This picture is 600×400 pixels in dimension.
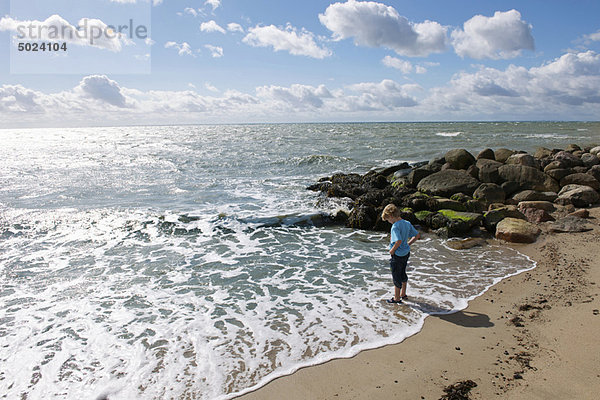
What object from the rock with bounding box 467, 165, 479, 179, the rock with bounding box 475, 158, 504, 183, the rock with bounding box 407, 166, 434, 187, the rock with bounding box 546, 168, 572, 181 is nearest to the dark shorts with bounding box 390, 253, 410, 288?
the rock with bounding box 407, 166, 434, 187

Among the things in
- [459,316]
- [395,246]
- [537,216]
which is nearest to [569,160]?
[537,216]

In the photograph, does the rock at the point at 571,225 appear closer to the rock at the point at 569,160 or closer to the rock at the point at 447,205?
the rock at the point at 447,205

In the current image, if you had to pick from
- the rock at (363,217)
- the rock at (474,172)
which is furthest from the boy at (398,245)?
the rock at (474,172)

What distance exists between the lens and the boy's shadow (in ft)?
16.2

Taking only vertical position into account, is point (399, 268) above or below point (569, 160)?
below

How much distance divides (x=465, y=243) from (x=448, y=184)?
4.49 m

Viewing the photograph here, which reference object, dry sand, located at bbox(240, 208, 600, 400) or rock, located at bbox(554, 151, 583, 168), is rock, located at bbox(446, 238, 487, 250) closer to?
dry sand, located at bbox(240, 208, 600, 400)

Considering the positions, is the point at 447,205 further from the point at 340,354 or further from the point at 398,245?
the point at 340,354

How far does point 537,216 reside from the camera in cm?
979

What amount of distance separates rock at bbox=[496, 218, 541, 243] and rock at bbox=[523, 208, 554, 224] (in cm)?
107

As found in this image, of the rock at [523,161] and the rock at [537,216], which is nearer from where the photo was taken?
the rock at [537,216]

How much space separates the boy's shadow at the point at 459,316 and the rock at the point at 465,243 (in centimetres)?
326

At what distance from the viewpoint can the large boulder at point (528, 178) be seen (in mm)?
12555

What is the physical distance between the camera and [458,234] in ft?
30.0
